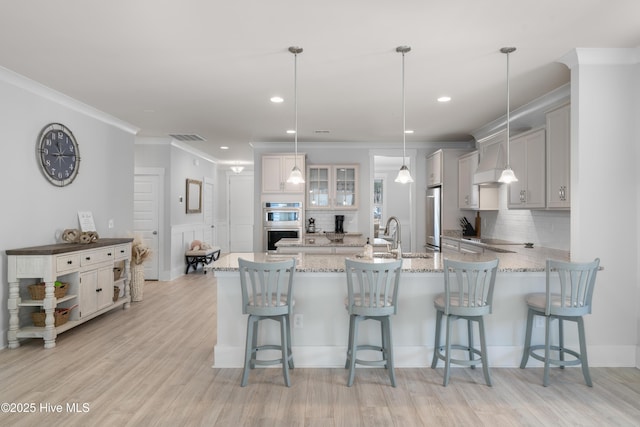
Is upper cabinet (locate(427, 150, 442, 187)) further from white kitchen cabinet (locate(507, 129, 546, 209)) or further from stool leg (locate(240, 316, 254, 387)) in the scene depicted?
stool leg (locate(240, 316, 254, 387))

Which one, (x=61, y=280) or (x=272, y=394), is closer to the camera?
(x=272, y=394)

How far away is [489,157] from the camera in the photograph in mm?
5195

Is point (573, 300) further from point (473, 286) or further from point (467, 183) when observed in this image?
point (467, 183)

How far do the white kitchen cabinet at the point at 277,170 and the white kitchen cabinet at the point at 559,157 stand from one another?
12.8 ft

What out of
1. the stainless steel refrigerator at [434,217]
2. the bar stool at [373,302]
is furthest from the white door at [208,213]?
the bar stool at [373,302]

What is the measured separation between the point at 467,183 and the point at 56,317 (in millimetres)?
5438

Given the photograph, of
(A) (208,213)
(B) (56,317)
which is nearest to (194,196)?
(A) (208,213)

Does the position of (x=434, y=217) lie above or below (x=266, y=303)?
above

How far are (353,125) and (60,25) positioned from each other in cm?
387

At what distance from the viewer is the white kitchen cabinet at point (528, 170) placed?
4.23 meters

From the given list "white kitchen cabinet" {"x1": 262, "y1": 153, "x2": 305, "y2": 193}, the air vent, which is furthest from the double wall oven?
the air vent

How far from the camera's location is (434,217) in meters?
6.82

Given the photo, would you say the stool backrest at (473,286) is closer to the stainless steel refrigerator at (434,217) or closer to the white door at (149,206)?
the stainless steel refrigerator at (434,217)

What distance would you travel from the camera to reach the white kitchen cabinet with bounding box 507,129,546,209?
4.23 metres
